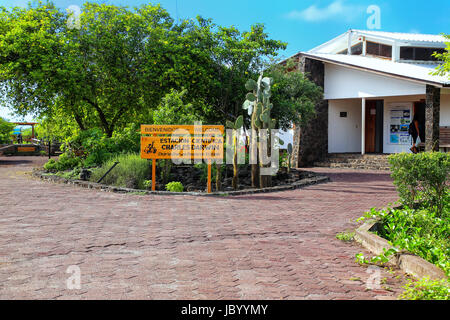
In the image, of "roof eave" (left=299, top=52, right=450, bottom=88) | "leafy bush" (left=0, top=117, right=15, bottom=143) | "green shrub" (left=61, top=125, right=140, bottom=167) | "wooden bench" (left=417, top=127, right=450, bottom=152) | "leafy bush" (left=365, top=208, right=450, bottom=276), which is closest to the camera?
"leafy bush" (left=365, top=208, right=450, bottom=276)

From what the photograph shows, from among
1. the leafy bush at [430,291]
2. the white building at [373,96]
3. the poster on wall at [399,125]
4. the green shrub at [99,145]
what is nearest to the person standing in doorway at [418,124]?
the white building at [373,96]

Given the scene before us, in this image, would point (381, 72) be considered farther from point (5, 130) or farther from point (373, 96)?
point (5, 130)

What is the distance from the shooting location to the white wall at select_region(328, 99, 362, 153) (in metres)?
22.8

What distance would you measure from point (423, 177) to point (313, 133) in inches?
542

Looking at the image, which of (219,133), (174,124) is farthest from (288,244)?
(174,124)

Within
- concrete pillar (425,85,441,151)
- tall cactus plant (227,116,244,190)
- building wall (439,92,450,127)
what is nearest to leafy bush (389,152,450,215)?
tall cactus plant (227,116,244,190)

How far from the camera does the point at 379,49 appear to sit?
78.1 ft

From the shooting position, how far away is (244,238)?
634cm

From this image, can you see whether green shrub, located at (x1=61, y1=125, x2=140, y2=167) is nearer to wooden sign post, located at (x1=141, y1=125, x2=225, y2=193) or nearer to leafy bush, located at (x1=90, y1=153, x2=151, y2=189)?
leafy bush, located at (x1=90, y1=153, x2=151, y2=189)

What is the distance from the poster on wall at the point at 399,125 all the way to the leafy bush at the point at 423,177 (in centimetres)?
1501

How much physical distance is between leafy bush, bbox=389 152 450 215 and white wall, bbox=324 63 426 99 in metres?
12.0

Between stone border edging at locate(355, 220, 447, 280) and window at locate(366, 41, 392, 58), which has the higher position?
window at locate(366, 41, 392, 58)

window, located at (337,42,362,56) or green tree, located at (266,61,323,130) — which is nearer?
green tree, located at (266,61,323,130)
